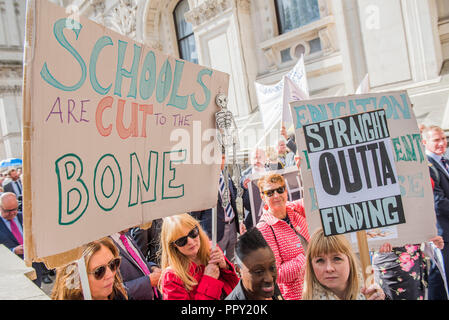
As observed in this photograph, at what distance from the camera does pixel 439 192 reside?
317 centimetres

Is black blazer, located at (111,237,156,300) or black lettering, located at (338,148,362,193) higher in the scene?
black lettering, located at (338,148,362,193)

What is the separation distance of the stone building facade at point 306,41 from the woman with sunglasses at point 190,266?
397cm

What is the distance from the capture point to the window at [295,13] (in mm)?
8750

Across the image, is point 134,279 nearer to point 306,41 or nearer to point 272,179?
point 272,179

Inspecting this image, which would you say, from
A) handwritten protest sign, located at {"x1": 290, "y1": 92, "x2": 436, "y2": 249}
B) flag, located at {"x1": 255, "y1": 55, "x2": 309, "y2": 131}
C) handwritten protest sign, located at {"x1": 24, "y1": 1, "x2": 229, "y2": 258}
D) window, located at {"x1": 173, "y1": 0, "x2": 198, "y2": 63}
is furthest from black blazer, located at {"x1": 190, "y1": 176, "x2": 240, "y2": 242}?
window, located at {"x1": 173, "y1": 0, "x2": 198, "y2": 63}

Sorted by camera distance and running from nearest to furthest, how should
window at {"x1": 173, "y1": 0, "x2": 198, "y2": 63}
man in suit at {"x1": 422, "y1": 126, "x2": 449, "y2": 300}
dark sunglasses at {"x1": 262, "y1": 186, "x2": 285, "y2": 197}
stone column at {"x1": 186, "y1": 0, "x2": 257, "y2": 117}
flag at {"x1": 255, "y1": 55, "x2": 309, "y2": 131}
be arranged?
1. dark sunglasses at {"x1": 262, "y1": 186, "x2": 285, "y2": 197}
2. man in suit at {"x1": 422, "y1": 126, "x2": 449, "y2": 300}
3. flag at {"x1": 255, "y1": 55, "x2": 309, "y2": 131}
4. stone column at {"x1": 186, "y1": 0, "x2": 257, "y2": 117}
5. window at {"x1": 173, "y1": 0, "x2": 198, "y2": 63}

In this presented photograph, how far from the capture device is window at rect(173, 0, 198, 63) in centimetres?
1233

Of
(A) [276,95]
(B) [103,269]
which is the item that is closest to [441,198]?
(B) [103,269]

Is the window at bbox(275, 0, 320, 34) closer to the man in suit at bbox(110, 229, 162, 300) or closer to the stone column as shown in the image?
the stone column

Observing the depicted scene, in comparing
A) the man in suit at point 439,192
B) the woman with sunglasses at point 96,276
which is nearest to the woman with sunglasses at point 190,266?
the woman with sunglasses at point 96,276

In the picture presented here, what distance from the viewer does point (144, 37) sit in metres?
12.9

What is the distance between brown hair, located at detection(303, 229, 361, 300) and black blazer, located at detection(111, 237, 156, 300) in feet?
3.06

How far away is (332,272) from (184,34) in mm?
11688
